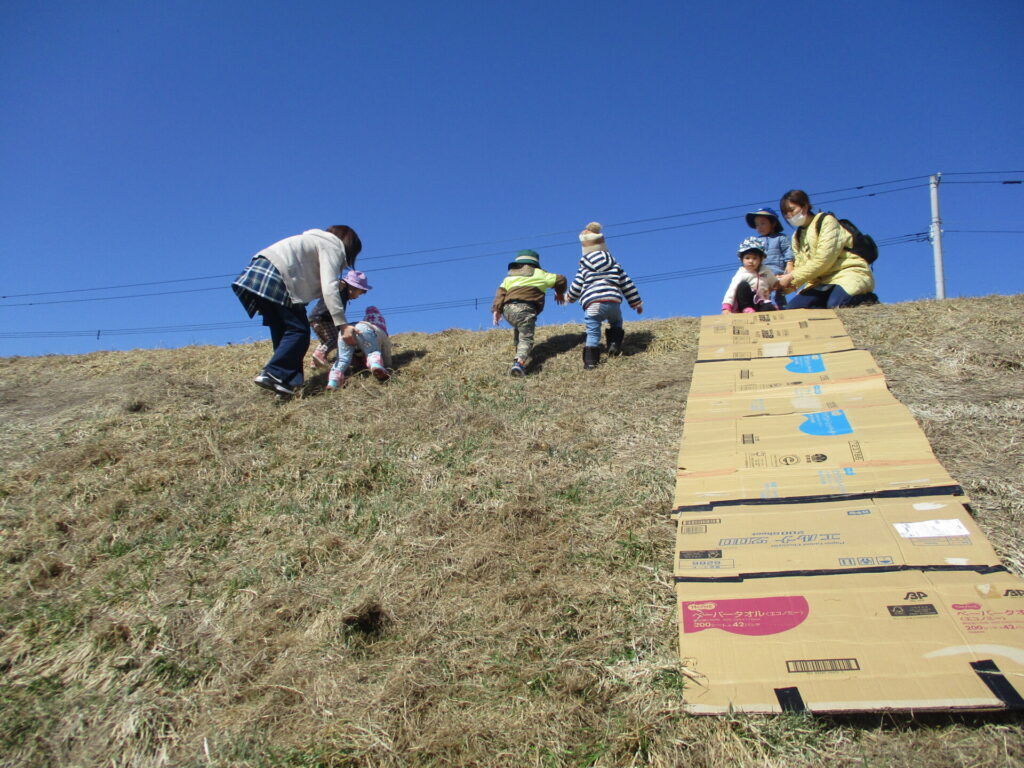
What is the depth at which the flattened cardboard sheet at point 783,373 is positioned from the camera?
506 cm

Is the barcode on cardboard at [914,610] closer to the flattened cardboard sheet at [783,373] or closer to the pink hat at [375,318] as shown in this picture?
the flattened cardboard sheet at [783,373]

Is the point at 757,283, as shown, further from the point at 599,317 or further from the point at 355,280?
the point at 355,280

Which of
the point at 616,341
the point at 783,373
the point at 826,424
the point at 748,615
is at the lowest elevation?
the point at 748,615

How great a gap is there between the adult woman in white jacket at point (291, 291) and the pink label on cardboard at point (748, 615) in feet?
14.0

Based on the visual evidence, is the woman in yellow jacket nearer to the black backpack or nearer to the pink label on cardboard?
the black backpack

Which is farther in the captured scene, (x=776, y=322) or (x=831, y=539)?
(x=776, y=322)

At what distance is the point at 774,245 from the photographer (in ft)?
23.9

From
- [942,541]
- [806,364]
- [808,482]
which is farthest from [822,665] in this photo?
[806,364]

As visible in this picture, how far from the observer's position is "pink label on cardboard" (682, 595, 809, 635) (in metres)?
2.70

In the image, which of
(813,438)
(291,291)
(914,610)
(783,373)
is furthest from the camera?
(291,291)

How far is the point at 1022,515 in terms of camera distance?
329cm

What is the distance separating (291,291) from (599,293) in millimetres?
2803

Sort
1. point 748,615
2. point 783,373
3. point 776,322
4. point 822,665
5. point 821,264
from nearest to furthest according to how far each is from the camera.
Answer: point 822,665 < point 748,615 < point 783,373 < point 776,322 < point 821,264

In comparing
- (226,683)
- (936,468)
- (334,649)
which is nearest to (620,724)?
(334,649)
